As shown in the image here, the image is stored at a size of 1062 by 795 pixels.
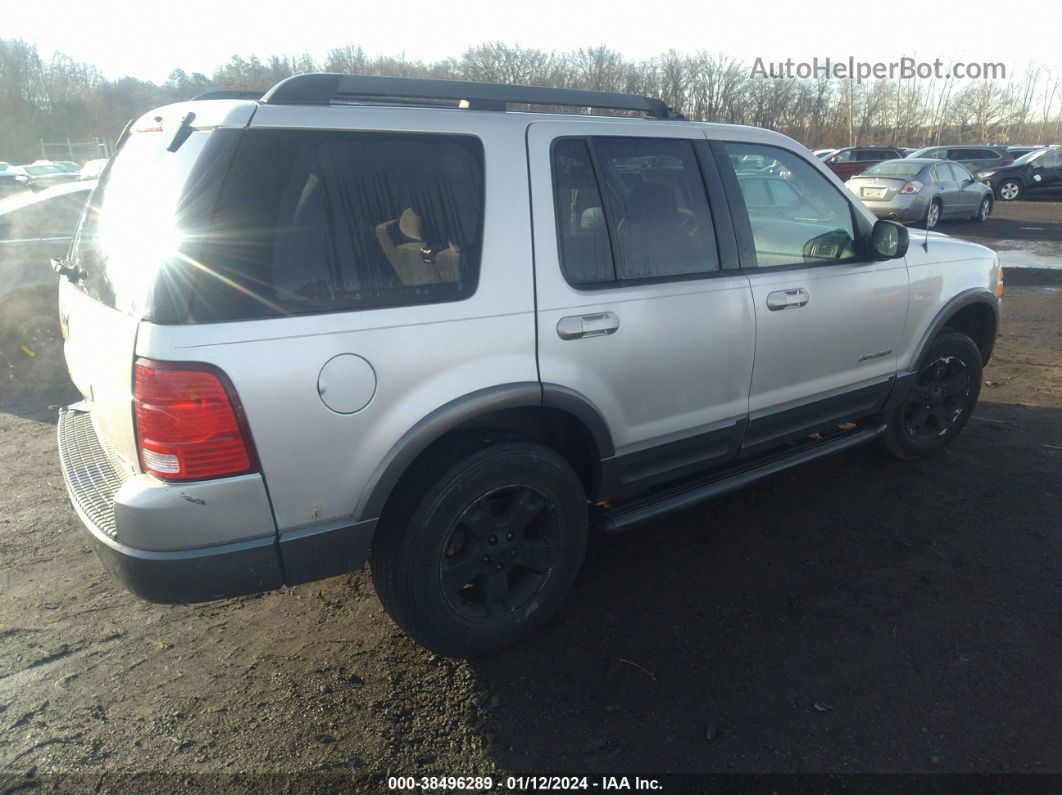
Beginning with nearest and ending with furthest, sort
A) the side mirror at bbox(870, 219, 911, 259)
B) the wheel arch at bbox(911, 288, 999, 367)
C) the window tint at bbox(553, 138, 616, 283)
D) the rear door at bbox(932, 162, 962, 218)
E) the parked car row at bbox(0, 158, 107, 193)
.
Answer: the window tint at bbox(553, 138, 616, 283) < the side mirror at bbox(870, 219, 911, 259) < the wheel arch at bbox(911, 288, 999, 367) < the parked car row at bbox(0, 158, 107, 193) < the rear door at bbox(932, 162, 962, 218)

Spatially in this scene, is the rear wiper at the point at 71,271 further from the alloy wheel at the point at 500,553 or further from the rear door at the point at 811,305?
the rear door at the point at 811,305

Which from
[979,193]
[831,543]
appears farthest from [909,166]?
[831,543]

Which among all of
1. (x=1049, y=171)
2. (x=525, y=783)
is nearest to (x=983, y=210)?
(x=1049, y=171)

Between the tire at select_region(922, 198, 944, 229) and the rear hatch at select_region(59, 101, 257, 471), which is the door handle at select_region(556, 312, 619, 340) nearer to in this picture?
the rear hatch at select_region(59, 101, 257, 471)

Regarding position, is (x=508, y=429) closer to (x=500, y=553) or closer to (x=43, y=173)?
(x=500, y=553)

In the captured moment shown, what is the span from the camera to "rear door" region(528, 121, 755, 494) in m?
2.93

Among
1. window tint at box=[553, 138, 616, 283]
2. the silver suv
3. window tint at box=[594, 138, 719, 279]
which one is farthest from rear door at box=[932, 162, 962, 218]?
window tint at box=[553, 138, 616, 283]

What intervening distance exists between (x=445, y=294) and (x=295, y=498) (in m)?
0.85

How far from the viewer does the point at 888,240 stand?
3932 millimetres

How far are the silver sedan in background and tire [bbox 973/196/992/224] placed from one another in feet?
1.19

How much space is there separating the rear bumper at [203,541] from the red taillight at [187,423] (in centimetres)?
5

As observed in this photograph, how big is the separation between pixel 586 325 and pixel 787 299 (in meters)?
1.21

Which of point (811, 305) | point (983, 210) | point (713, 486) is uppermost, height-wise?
point (811, 305)

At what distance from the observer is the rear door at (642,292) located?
293 cm
